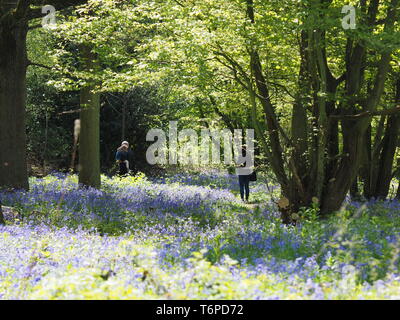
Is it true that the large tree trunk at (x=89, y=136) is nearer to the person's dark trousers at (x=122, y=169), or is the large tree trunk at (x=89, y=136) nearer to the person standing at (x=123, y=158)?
the person standing at (x=123, y=158)

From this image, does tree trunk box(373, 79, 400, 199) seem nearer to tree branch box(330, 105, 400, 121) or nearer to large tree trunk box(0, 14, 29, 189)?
tree branch box(330, 105, 400, 121)

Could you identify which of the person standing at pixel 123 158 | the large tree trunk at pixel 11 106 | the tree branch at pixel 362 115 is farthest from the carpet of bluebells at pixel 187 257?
the person standing at pixel 123 158

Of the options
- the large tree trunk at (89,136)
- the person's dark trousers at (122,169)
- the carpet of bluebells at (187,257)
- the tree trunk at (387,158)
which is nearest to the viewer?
the carpet of bluebells at (187,257)

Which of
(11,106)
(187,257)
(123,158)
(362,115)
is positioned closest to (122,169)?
(123,158)

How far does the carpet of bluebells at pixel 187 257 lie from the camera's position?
4.41 m

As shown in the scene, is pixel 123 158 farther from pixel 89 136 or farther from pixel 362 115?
pixel 362 115

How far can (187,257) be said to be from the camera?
6.56 meters

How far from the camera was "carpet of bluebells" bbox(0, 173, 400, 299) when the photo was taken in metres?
4.41

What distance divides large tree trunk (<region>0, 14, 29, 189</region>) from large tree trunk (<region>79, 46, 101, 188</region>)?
2289 mm

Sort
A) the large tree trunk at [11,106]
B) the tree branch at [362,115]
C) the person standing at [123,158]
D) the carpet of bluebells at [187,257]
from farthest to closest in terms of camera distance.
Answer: the person standing at [123,158] < the large tree trunk at [11,106] < the tree branch at [362,115] < the carpet of bluebells at [187,257]

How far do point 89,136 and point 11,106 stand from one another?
290 cm

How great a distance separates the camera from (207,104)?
28.1 metres

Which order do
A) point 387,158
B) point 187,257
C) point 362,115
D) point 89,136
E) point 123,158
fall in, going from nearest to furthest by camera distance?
point 187,257 → point 362,115 → point 387,158 → point 89,136 → point 123,158

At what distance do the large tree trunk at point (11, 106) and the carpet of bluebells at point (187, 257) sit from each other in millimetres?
1411
